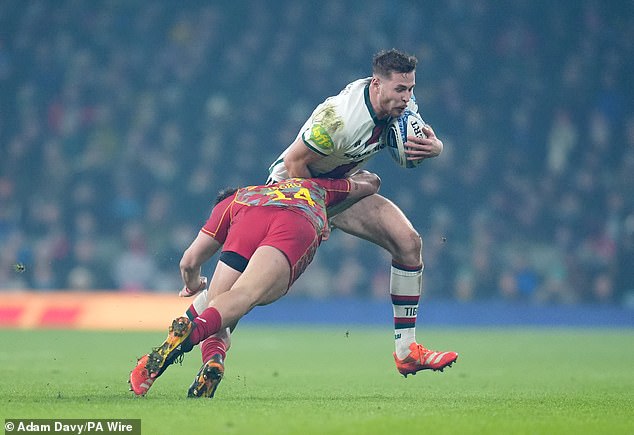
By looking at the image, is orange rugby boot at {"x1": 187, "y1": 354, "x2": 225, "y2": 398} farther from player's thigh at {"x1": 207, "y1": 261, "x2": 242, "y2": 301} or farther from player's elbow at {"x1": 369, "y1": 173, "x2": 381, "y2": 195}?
player's elbow at {"x1": 369, "y1": 173, "x2": 381, "y2": 195}

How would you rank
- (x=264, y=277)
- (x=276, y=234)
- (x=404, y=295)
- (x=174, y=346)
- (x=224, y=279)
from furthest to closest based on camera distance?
(x=404, y=295) < (x=224, y=279) < (x=276, y=234) < (x=264, y=277) < (x=174, y=346)

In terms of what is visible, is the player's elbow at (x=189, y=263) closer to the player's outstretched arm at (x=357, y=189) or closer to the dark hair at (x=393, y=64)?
the player's outstretched arm at (x=357, y=189)

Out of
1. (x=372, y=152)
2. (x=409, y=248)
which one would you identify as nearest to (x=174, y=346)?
(x=372, y=152)

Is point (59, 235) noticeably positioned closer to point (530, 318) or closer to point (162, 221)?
point (162, 221)

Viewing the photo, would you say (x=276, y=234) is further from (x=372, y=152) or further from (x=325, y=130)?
(x=372, y=152)

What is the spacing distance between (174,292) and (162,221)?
1547 millimetres

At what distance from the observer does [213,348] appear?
8.07 metres

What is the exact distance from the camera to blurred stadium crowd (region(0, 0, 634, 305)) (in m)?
20.2

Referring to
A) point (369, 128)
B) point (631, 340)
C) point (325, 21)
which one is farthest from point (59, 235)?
point (369, 128)

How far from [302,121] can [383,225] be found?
13.2 meters

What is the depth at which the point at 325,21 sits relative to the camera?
2316 cm

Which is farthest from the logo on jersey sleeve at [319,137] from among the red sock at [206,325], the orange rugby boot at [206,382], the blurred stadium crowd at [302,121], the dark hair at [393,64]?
the blurred stadium crowd at [302,121]

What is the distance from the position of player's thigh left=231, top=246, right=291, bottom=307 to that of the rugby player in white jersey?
2.43ft

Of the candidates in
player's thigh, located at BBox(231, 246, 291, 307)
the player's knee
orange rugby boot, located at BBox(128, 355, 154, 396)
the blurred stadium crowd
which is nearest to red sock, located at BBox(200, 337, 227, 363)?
player's thigh, located at BBox(231, 246, 291, 307)
